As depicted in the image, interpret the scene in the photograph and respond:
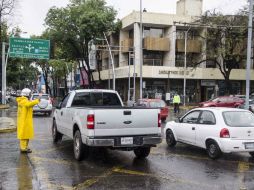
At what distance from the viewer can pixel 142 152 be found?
396 inches

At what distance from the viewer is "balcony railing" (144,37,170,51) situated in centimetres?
4434

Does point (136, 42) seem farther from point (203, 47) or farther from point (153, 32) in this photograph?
point (203, 47)

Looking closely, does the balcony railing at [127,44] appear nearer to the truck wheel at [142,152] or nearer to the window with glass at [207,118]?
the window with glass at [207,118]

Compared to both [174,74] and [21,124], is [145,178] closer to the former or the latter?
[21,124]

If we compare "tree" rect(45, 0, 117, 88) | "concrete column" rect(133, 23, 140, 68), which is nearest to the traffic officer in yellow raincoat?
"concrete column" rect(133, 23, 140, 68)

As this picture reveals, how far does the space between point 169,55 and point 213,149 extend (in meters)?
36.3

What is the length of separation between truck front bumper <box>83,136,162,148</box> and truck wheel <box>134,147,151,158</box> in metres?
0.68

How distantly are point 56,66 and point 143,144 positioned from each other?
56657 mm

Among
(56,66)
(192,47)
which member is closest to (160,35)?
(192,47)

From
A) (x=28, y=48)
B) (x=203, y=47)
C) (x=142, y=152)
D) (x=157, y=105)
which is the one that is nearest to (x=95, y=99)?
(x=142, y=152)

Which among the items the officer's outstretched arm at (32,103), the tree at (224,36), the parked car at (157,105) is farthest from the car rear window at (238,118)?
the tree at (224,36)

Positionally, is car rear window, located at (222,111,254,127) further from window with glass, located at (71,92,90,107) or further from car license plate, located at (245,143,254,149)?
window with glass, located at (71,92,90,107)

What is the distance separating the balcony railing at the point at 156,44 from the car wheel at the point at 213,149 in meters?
34.7

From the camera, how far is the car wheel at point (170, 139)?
1213cm
